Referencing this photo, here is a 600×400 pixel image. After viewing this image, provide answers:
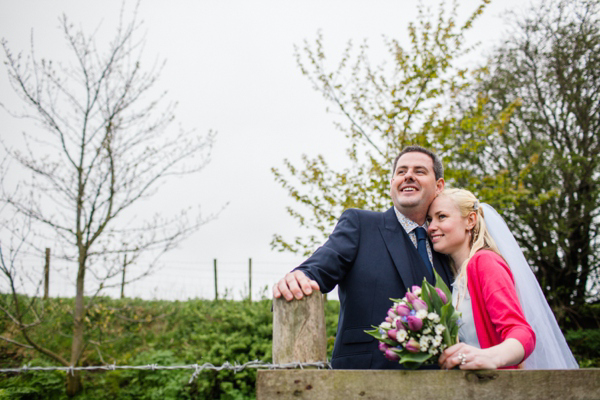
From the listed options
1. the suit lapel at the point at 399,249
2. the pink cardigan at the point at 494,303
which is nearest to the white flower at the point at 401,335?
the pink cardigan at the point at 494,303

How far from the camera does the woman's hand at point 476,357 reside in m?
1.73

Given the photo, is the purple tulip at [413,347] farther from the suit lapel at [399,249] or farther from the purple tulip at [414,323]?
the suit lapel at [399,249]

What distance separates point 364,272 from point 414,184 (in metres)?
0.70

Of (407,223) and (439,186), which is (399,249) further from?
(439,186)

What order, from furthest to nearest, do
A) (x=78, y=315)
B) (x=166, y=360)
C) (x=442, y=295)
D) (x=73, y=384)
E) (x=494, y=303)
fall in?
(x=166, y=360) → (x=73, y=384) → (x=78, y=315) → (x=494, y=303) → (x=442, y=295)

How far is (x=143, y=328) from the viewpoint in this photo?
10.0 meters

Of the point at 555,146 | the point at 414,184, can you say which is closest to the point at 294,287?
the point at 414,184

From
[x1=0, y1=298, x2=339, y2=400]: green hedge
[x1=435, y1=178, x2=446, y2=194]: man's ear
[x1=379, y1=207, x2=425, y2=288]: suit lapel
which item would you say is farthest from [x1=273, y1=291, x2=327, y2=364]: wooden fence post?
[x1=0, y1=298, x2=339, y2=400]: green hedge

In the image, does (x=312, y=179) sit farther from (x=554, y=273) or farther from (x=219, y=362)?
(x=554, y=273)

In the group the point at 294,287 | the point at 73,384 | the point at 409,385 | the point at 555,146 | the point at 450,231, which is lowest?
the point at 73,384

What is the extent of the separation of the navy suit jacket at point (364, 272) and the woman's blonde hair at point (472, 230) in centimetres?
21

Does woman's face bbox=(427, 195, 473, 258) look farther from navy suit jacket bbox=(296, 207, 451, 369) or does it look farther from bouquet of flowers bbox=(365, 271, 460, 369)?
bouquet of flowers bbox=(365, 271, 460, 369)

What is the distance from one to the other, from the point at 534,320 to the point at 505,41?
13015mm

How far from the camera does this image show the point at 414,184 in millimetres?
2994
